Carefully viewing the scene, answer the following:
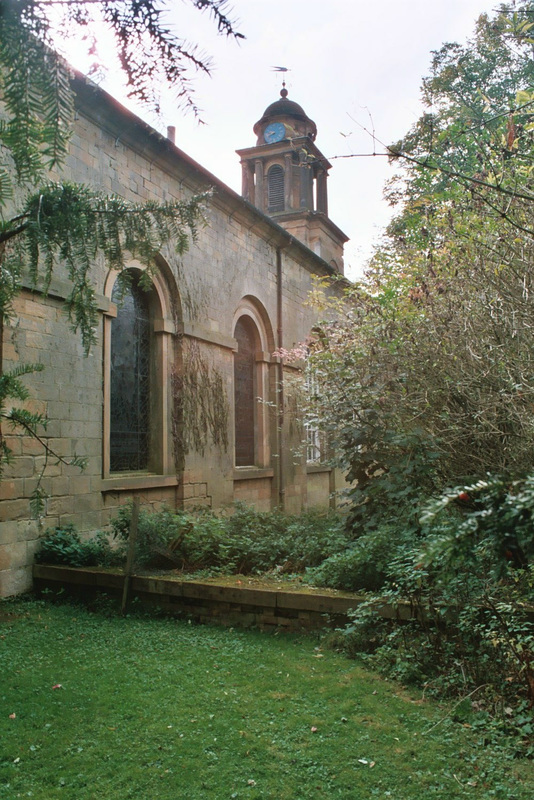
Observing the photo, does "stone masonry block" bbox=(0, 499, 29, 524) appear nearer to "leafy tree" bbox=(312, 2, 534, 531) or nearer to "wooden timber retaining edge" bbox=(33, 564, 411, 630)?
"wooden timber retaining edge" bbox=(33, 564, 411, 630)

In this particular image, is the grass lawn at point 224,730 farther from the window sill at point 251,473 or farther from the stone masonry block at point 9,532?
the window sill at point 251,473

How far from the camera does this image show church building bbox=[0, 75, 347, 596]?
7.47 m

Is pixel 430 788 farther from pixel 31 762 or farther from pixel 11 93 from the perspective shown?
pixel 11 93

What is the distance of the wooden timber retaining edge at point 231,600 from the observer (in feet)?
17.7

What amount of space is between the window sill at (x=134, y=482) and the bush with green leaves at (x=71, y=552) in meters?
1.04

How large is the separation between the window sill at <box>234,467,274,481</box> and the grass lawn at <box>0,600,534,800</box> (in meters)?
7.04

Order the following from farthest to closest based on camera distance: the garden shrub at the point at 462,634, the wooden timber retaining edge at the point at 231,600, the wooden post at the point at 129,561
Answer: the wooden post at the point at 129,561 < the wooden timber retaining edge at the point at 231,600 < the garden shrub at the point at 462,634

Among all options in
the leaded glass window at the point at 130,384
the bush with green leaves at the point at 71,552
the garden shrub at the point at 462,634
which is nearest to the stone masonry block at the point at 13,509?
the bush with green leaves at the point at 71,552

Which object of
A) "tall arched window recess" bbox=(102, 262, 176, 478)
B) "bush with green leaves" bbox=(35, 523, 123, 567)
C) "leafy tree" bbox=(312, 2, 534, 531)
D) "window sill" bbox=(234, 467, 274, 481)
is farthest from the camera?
"window sill" bbox=(234, 467, 274, 481)

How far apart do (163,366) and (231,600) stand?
17.0ft

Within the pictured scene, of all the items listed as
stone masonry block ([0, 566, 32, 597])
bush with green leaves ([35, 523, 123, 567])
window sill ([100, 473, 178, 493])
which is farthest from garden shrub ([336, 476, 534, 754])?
window sill ([100, 473, 178, 493])

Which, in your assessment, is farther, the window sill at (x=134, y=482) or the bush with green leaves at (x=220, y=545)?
Result: the window sill at (x=134, y=482)

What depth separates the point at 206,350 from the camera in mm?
11344

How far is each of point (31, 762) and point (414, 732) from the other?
7.24 feet
